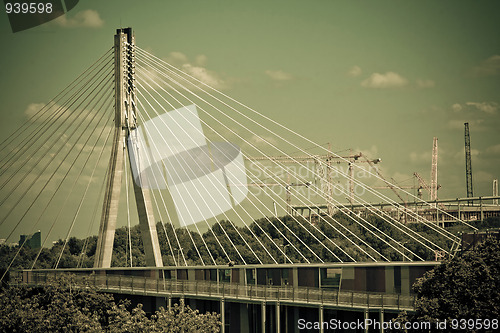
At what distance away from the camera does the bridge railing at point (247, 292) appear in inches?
1358

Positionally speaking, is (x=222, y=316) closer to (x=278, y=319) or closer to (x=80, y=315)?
(x=278, y=319)

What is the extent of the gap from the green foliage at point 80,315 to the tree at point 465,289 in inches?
443

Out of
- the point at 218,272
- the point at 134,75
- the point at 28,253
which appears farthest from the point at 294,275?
the point at 28,253

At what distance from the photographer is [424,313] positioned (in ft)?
97.8

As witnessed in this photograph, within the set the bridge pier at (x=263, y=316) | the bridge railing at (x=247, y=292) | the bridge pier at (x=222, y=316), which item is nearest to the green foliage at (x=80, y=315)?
the bridge pier at (x=222, y=316)

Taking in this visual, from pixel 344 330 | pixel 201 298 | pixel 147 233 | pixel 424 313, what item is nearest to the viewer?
pixel 424 313

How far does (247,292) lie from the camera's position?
4044cm

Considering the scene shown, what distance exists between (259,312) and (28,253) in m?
90.9

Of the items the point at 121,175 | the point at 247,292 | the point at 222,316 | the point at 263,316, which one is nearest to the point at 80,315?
the point at 222,316

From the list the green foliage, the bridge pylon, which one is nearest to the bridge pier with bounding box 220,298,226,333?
the green foliage

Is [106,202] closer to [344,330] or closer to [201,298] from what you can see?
[201,298]

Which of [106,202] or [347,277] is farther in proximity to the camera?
[106,202]

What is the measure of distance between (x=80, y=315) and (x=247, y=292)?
8.67 m

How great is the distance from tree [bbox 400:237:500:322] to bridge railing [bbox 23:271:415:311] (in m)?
2.98
